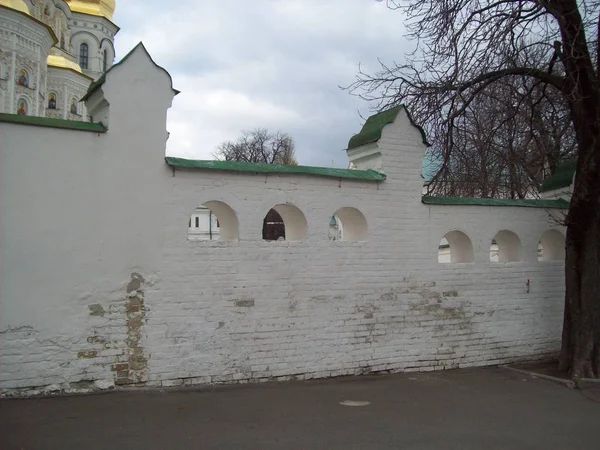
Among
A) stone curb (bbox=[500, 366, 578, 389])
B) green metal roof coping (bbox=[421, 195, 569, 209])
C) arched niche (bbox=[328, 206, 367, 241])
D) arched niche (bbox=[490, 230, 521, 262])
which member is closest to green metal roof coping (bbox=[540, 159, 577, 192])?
green metal roof coping (bbox=[421, 195, 569, 209])

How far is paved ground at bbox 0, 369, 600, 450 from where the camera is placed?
5.04 meters

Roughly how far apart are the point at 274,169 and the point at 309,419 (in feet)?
10.3

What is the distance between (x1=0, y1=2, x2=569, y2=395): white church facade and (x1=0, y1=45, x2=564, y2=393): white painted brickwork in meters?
0.02

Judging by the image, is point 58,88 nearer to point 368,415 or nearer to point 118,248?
point 118,248

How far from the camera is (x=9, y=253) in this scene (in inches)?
234

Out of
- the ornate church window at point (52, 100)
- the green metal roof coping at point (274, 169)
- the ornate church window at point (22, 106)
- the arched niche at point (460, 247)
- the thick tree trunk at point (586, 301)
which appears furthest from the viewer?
the ornate church window at point (52, 100)

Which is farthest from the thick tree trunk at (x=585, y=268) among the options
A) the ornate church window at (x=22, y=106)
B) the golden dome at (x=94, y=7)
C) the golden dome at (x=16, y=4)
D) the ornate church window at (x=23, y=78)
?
the golden dome at (x=94, y=7)

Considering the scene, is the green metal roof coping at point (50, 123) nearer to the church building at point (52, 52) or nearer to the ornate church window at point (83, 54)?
the church building at point (52, 52)

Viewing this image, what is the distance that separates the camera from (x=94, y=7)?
134 feet

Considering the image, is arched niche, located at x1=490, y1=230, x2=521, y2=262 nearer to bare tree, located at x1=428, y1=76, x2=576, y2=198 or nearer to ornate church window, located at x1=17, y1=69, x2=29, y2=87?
bare tree, located at x1=428, y1=76, x2=576, y2=198

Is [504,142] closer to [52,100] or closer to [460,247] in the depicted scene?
[460,247]

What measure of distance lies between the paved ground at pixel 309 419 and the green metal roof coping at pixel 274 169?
271 centimetres

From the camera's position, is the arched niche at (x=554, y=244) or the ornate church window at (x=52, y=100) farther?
the ornate church window at (x=52, y=100)

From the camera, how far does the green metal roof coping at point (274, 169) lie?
683cm
